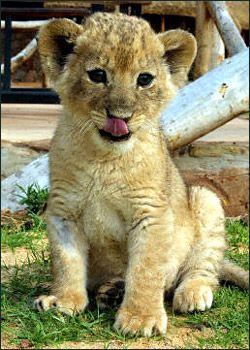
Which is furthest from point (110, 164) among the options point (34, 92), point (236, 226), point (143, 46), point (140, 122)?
point (34, 92)

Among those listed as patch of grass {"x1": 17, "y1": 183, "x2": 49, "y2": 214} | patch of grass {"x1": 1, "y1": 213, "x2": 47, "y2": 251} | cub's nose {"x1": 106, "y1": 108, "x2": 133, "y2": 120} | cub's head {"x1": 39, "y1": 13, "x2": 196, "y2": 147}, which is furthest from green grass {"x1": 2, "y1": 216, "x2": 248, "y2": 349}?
patch of grass {"x1": 17, "y1": 183, "x2": 49, "y2": 214}

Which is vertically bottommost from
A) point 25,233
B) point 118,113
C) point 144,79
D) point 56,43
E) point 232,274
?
point 25,233

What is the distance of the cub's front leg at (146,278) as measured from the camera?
3461 mm

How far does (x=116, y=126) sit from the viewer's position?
3354mm

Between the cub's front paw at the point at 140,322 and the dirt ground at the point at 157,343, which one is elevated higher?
the cub's front paw at the point at 140,322

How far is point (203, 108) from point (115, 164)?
101 inches

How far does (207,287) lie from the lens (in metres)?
A: 3.92

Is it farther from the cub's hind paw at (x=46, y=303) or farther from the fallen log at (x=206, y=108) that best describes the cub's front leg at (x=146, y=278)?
the fallen log at (x=206, y=108)

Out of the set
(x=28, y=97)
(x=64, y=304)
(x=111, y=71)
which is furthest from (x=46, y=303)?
(x=28, y=97)

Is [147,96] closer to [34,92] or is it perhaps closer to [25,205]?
[25,205]

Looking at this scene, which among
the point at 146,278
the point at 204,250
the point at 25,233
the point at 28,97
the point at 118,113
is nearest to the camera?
the point at 118,113

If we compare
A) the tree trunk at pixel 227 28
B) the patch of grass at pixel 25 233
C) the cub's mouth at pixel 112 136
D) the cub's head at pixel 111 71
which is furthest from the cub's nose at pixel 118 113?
the tree trunk at pixel 227 28

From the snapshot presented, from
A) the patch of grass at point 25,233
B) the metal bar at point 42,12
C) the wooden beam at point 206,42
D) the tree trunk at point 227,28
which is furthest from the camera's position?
the wooden beam at point 206,42

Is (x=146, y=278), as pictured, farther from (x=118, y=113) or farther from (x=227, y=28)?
(x=227, y=28)
